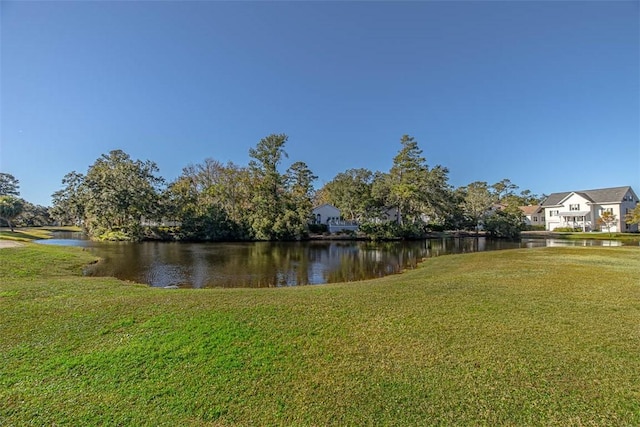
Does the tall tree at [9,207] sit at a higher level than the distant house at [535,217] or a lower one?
higher

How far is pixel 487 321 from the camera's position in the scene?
6.46 m

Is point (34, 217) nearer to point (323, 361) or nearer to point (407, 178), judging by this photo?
point (407, 178)

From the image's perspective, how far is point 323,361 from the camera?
483 centimetres

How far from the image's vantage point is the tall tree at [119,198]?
42281mm

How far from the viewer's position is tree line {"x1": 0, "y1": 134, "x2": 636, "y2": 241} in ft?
141

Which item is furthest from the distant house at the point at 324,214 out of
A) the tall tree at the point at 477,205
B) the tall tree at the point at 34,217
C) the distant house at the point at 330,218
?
the tall tree at the point at 34,217

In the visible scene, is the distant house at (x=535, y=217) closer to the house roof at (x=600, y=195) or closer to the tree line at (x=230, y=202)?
the house roof at (x=600, y=195)

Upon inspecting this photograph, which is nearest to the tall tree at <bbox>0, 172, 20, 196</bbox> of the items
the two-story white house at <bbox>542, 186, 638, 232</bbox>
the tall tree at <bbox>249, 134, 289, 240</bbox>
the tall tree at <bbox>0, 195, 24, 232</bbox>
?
the tall tree at <bbox>0, 195, 24, 232</bbox>

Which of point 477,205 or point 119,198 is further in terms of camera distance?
point 477,205

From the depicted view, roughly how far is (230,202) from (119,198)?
48.5 feet

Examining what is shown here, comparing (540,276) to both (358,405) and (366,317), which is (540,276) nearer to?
(366,317)

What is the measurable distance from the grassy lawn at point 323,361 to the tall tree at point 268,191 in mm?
33905

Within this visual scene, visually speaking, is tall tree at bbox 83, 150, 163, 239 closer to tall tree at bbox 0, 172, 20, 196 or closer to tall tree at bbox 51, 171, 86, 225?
tall tree at bbox 51, 171, 86, 225

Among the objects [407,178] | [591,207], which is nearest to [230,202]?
[407,178]
